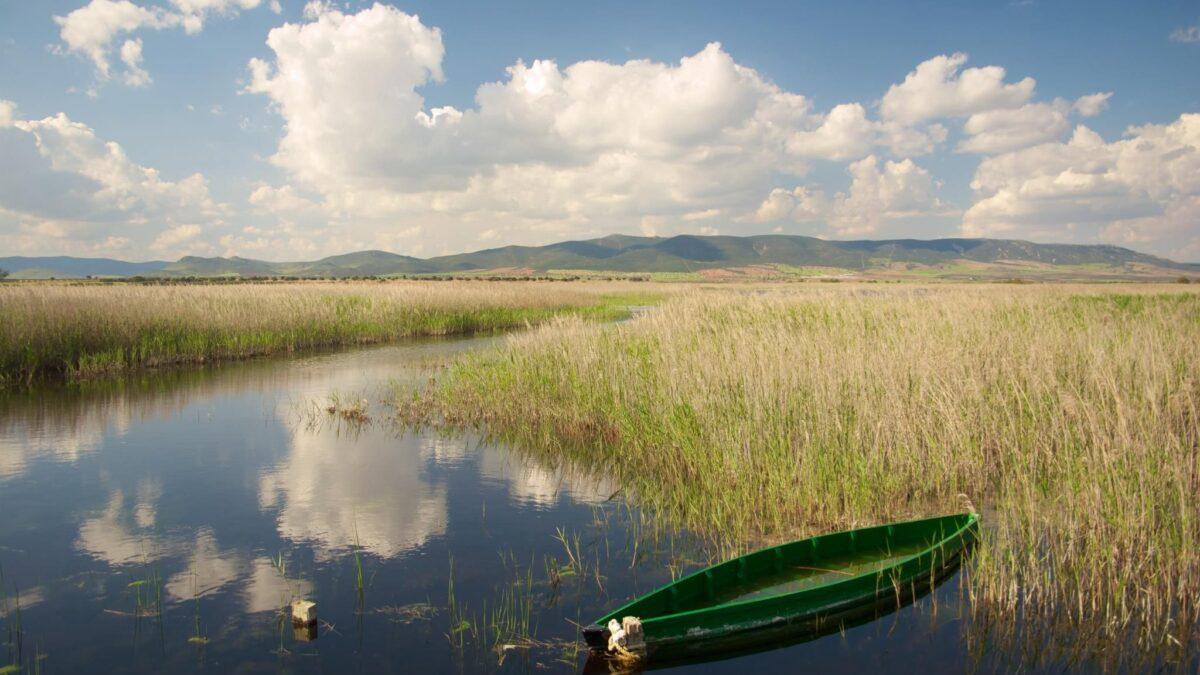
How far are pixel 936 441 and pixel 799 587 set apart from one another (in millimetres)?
3333

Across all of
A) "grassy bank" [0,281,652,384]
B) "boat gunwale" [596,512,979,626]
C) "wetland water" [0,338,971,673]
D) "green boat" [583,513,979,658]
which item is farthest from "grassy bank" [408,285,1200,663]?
"grassy bank" [0,281,652,384]

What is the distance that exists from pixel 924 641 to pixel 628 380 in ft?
21.3

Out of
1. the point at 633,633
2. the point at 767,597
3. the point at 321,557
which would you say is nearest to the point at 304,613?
the point at 321,557

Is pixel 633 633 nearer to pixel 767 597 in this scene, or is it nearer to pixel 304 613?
pixel 767 597

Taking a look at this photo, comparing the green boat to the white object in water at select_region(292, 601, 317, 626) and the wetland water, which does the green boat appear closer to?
the wetland water

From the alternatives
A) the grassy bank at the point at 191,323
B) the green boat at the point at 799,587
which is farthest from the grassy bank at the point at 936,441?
the grassy bank at the point at 191,323

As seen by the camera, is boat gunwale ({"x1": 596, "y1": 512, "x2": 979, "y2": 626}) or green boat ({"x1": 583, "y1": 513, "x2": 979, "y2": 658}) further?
green boat ({"x1": 583, "y1": 513, "x2": 979, "y2": 658})

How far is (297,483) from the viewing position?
885cm

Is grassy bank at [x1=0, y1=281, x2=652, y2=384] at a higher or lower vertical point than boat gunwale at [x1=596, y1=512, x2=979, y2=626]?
higher

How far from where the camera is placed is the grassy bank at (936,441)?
5.07 m

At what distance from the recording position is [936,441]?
7.74m

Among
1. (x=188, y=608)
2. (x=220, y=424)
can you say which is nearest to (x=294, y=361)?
(x=220, y=424)

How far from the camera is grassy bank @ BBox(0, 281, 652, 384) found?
53.0ft

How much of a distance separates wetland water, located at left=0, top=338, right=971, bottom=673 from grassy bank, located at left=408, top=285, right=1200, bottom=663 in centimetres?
77
